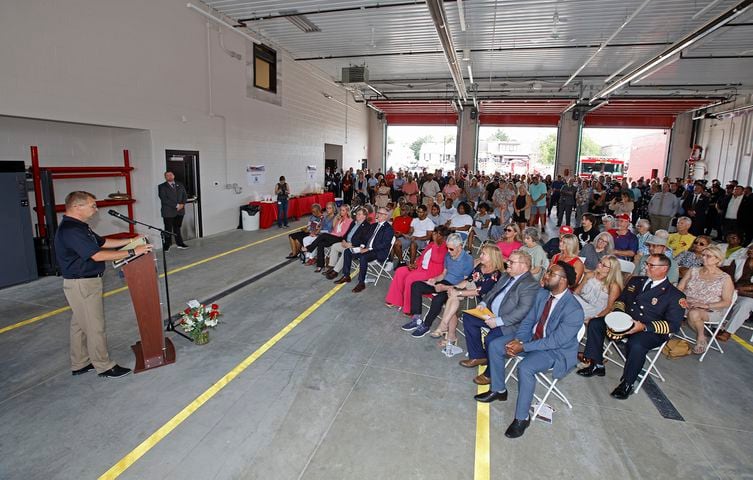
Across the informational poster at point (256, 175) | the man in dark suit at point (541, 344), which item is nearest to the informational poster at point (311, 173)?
the informational poster at point (256, 175)

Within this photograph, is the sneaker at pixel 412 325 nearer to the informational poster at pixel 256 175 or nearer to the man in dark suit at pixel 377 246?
the man in dark suit at pixel 377 246

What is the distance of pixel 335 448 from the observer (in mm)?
2896

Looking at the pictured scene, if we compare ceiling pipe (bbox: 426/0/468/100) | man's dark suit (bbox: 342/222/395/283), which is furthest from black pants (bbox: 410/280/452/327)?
ceiling pipe (bbox: 426/0/468/100)

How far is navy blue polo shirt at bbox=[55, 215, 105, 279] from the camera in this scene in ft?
11.1

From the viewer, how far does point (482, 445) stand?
297 centimetres

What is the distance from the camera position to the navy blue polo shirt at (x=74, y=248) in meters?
3.37

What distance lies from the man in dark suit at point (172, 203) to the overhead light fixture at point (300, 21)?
432 cm

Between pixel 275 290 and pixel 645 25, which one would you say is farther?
pixel 645 25

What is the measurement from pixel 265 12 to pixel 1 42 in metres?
5.07

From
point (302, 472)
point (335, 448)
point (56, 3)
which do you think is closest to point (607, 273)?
point (335, 448)

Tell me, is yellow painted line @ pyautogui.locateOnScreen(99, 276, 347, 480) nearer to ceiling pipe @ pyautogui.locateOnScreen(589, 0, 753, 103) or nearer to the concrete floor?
the concrete floor

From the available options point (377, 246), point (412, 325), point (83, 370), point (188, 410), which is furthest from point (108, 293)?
point (412, 325)

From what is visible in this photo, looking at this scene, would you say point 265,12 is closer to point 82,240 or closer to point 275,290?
point 275,290

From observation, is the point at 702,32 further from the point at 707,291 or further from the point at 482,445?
the point at 482,445
